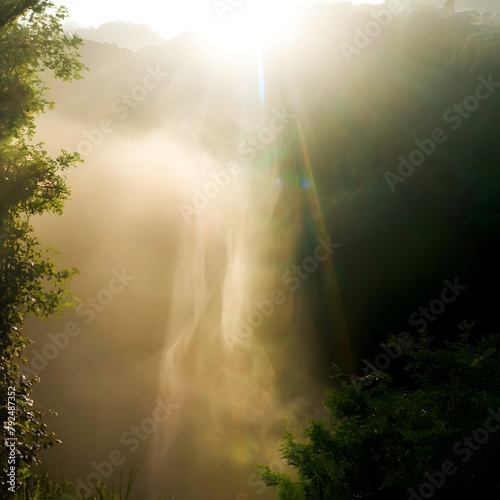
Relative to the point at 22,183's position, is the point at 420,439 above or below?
below

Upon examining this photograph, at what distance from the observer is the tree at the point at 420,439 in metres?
8.44

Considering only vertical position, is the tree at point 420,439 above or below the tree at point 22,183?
below

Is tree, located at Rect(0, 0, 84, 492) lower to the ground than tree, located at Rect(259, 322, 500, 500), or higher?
higher

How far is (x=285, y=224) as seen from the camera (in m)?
27.3

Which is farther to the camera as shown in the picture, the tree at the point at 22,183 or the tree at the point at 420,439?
the tree at the point at 22,183

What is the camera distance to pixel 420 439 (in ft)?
28.6

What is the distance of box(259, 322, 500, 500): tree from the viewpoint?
8438mm

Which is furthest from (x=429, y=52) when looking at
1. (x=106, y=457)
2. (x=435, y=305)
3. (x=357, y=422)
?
(x=106, y=457)

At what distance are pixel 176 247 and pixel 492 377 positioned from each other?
Result: 25.1 meters

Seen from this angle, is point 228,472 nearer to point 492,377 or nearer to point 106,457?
point 106,457

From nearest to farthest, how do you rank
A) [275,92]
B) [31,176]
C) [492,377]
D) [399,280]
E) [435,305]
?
1. [492,377]
2. [31,176]
3. [435,305]
4. [399,280]
5. [275,92]

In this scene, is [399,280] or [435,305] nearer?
[435,305]

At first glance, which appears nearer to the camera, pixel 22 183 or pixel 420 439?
pixel 420 439

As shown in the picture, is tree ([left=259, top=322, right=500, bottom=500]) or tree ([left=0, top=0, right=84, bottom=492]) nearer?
tree ([left=259, top=322, right=500, bottom=500])
